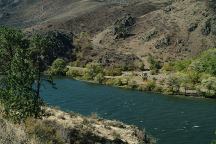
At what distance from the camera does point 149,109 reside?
10131cm

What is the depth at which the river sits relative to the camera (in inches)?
3056

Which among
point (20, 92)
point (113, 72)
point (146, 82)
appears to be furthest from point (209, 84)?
point (20, 92)

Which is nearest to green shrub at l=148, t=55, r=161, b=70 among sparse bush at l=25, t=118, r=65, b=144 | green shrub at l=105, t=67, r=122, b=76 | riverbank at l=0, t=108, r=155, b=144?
green shrub at l=105, t=67, r=122, b=76

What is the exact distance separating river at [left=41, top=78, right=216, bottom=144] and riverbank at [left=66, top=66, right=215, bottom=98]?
534 centimetres

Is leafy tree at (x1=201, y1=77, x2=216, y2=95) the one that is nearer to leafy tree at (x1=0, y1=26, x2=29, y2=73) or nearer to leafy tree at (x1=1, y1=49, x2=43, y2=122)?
leafy tree at (x1=0, y1=26, x2=29, y2=73)

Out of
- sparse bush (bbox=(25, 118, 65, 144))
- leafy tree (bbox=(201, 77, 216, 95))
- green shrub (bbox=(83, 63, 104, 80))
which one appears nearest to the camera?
sparse bush (bbox=(25, 118, 65, 144))

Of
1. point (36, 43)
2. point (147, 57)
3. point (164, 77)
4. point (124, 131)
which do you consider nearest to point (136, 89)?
point (164, 77)

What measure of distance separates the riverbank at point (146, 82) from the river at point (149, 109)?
210 inches

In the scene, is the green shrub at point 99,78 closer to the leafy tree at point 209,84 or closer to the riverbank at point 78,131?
the leafy tree at point 209,84

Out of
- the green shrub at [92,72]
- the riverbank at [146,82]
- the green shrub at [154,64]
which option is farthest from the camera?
the green shrub at [154,64]

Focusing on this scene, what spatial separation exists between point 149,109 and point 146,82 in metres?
43.1

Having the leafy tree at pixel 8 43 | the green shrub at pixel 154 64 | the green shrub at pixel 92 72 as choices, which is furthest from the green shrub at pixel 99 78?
the leafy tree at pixel 8 43

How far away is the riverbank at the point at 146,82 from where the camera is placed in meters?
131

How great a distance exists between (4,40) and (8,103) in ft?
51.1
